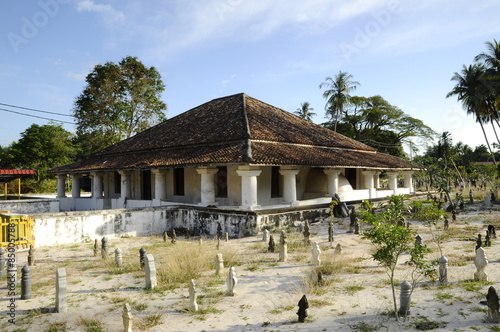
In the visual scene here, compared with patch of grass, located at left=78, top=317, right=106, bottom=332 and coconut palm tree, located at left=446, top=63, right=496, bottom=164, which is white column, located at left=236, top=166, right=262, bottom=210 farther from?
coconut palm tree, located at left=446, top=63, right=496, bottom=164

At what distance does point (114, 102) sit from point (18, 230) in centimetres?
2724

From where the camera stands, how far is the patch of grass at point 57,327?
6.05 meters

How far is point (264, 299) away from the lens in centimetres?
725

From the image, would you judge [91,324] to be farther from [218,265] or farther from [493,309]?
[493,309]

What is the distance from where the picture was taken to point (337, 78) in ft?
153

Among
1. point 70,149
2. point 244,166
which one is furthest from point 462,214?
point 70,149

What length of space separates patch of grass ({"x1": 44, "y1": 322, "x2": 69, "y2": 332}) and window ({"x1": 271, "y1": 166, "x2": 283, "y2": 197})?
50.0 ft

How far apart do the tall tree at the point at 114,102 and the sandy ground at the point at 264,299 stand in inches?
1120

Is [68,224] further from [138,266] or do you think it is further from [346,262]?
[346,262]

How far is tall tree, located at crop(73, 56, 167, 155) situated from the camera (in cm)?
3719

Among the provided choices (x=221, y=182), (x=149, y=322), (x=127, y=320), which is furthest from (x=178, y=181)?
(x=127, y=320)

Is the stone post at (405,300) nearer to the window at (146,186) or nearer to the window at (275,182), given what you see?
the window at (275,182)

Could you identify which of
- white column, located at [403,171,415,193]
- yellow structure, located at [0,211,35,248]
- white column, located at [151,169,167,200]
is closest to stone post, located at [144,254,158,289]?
yellow structure, located at [0,211,35,248]

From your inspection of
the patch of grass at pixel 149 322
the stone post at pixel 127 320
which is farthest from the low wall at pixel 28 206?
the stone post at pixel 127 320
